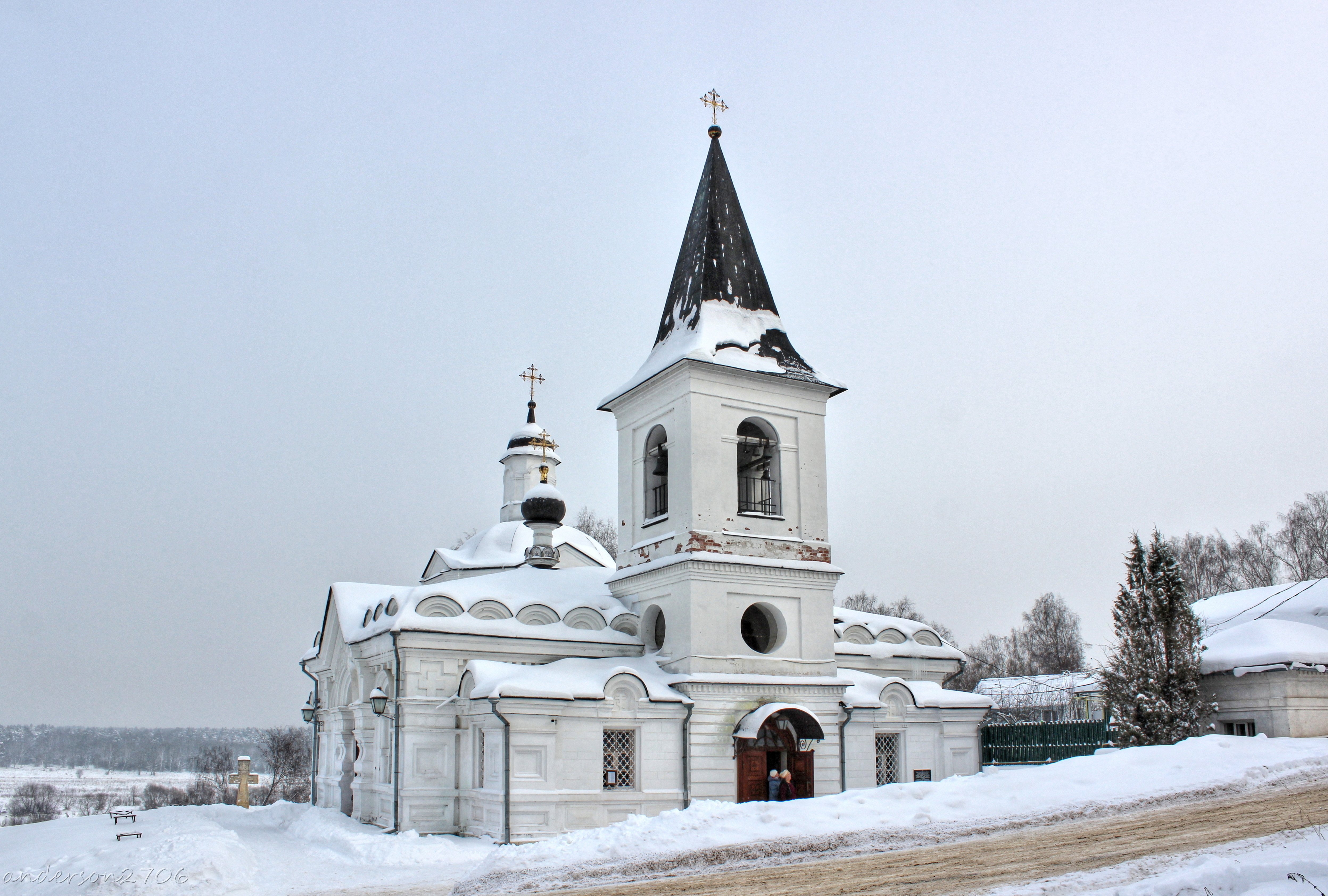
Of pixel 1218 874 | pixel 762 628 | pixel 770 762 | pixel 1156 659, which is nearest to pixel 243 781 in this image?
pixel 762 628

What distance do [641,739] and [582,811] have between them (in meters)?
1.53

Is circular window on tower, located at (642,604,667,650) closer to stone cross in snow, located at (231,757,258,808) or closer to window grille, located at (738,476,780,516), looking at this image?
window grille, located at (738,476,780,516)

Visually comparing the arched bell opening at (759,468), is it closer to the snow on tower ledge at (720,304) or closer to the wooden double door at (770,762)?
the snow on tower ledge at (720,304)

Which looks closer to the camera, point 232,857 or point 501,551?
→ point 232,857

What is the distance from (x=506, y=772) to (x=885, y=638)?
9.47 metres

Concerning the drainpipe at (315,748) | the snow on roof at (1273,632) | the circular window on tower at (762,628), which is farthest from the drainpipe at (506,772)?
the snow on roof at (1273,632)

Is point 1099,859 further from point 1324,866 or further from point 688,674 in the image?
point 688,674

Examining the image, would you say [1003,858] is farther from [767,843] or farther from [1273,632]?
[1273,632]

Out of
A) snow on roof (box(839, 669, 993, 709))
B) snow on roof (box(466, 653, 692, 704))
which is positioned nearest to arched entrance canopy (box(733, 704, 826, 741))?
snow on roof (box(466, 653, 692, 704))

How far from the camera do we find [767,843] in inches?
435

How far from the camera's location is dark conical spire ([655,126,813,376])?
20.7m

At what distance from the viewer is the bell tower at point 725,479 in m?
18.9

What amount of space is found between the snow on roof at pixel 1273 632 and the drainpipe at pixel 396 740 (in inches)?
559

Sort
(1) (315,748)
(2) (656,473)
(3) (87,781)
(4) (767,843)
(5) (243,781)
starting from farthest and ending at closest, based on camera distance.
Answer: (3) (87,781), (5) (243,781), (1) (315,748), (2) (656,473), (4) (767,843)
